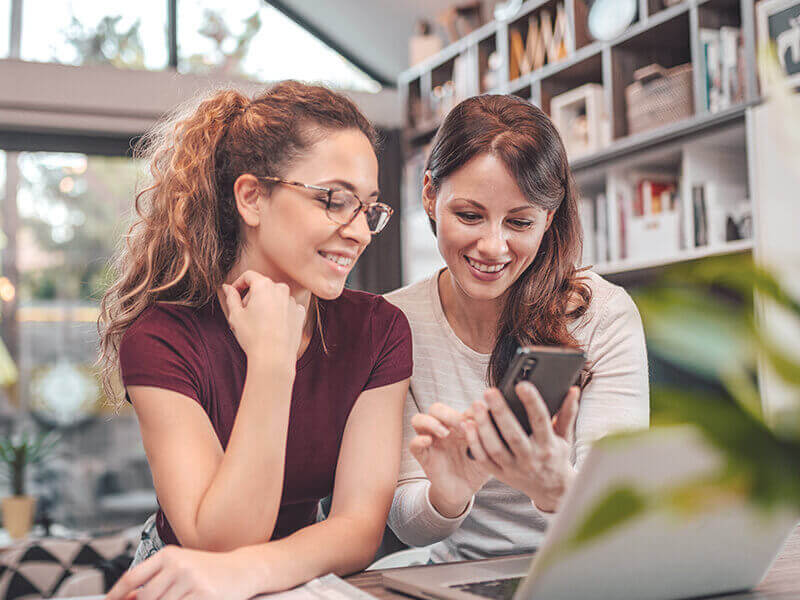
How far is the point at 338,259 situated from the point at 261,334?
0.21m

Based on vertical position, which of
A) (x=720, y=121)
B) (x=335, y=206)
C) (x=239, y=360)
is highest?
(x=720, y=121)

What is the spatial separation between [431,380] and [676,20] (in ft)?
5.70

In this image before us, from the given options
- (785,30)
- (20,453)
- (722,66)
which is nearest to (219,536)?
(785,30)

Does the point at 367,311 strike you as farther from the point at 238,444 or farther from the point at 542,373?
the point at 542,373

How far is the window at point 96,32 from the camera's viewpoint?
13.7 ft

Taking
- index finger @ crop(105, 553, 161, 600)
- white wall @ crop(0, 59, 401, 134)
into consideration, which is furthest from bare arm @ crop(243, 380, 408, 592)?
white wall @ crop(0, 59, 401, 134)

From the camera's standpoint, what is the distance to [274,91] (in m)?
1.34

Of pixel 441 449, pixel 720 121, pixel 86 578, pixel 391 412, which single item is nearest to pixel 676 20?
pixel 720 121

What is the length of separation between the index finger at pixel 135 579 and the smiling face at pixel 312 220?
493mm

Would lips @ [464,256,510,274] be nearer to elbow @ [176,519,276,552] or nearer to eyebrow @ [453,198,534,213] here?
eyebrow @ [453,198,534,213]

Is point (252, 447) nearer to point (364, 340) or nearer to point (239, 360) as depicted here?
point (239, 360)

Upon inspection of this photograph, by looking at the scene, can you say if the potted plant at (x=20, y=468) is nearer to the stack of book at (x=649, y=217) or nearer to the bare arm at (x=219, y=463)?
the stack of book at (x=649, y=217)

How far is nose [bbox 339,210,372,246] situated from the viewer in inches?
47.2

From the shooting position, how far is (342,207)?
1.21m
